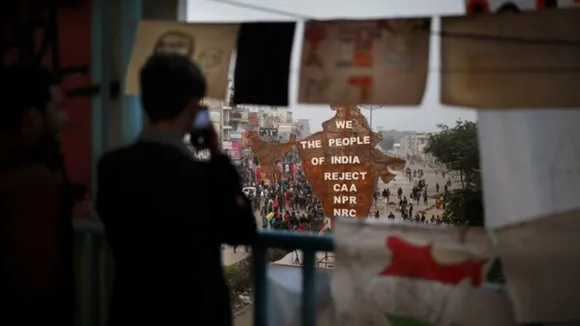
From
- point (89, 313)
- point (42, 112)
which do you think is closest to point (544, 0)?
point (42, 112)

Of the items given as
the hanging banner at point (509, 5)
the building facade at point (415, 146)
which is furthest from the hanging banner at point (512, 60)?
the building facade at point (415, 146)

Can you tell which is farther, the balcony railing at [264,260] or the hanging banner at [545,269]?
the balcony railing at [264,260]

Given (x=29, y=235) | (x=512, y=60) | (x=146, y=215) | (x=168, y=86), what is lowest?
(x=29, y=235)

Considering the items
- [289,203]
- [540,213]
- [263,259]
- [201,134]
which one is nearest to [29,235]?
[201,134]

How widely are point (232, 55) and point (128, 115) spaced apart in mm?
788

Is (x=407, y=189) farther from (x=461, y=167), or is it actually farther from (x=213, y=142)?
(x=213, y=142)

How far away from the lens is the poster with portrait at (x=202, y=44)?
265cm

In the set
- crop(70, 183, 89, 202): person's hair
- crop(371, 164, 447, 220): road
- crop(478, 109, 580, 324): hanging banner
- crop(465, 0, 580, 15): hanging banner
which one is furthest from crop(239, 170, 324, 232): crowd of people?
crop(465, 0, 580, 15): hanging banner

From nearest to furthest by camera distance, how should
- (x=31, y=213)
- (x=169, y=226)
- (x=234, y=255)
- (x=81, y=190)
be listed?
1. (x=169, y=226)
2. (x=31, y=213)
3. (x=234, y=255)
4. (x=81, y=190)

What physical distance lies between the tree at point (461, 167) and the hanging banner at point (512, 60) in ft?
1.83

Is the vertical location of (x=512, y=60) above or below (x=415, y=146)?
above

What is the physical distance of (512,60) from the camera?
222 cm

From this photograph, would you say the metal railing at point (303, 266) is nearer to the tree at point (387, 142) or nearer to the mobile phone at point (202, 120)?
the mobile phone at point (202, 120)

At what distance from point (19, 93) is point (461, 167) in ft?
7.26
